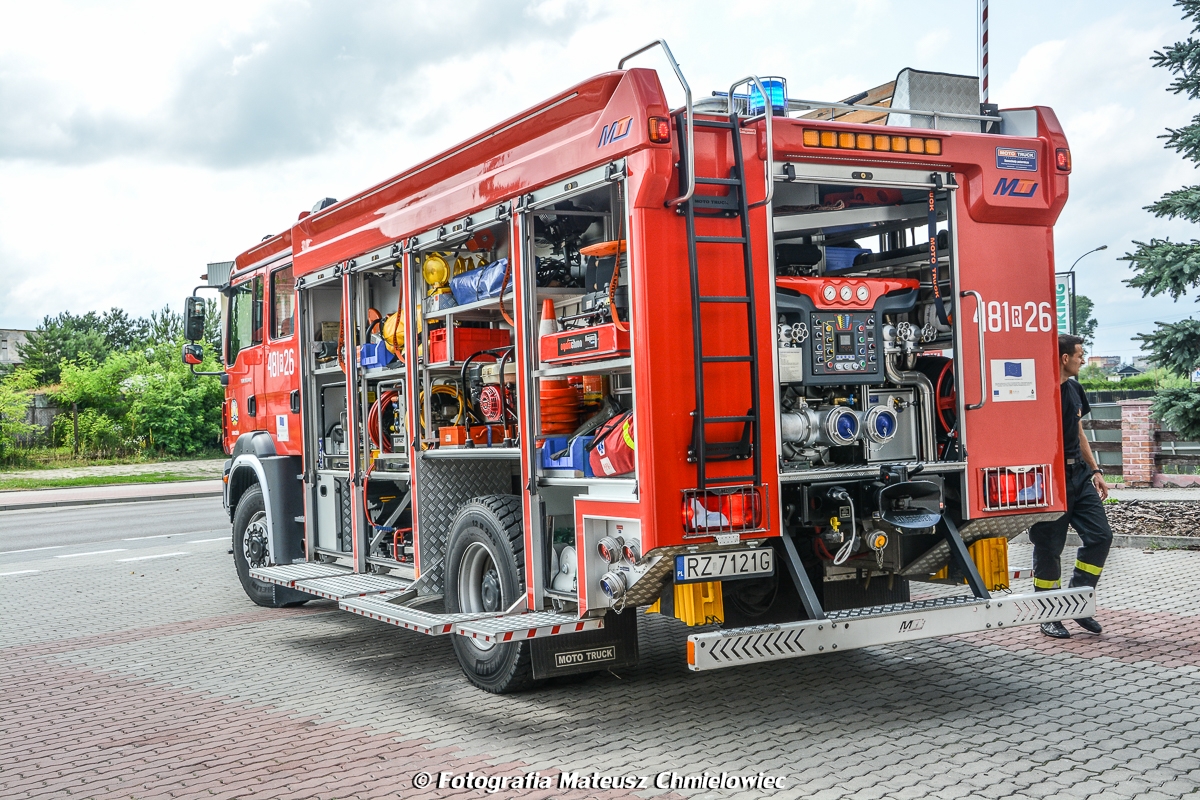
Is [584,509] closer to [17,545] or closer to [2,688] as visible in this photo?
[2,688]

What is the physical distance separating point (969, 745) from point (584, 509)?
2.06 m

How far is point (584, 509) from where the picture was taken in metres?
5.36

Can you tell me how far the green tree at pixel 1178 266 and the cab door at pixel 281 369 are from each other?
28.1 feet

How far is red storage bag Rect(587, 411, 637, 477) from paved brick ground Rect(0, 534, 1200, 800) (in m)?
1.30

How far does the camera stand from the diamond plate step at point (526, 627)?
5.34 meters

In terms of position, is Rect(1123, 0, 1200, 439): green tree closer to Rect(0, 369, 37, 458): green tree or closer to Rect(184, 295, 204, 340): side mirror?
Rect(184, 295, 204, 340): side mirror

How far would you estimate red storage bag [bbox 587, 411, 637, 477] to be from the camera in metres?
5.18

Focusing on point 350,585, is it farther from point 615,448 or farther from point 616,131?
point 616,131

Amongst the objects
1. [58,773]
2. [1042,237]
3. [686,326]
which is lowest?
[58,773]

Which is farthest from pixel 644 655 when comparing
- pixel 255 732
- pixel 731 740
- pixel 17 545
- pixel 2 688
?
pixel 17 545

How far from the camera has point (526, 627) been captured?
5383mm

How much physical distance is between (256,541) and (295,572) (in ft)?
4.74

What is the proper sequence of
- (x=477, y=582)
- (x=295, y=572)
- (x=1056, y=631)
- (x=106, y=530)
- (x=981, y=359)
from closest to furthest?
(x=981, y=359) → (x=477, y=582) → (x=1056, y=631) → (x=295, y=572) → (x=106, y=530)

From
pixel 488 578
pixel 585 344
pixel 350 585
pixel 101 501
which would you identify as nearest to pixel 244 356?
pixel 350 585
